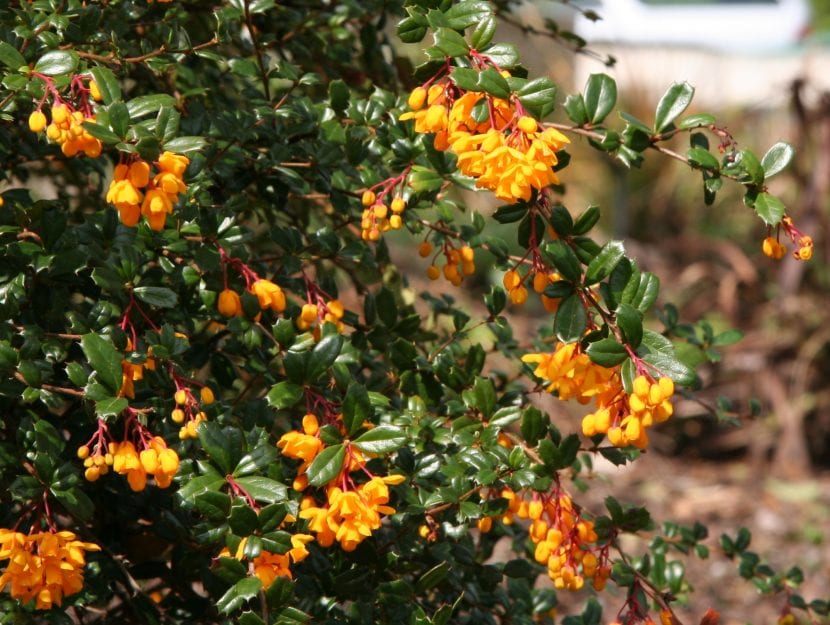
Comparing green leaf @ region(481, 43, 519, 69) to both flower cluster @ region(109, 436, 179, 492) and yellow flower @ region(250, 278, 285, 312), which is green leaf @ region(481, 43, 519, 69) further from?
flower cluster @ region(109, 436, 179, 492)

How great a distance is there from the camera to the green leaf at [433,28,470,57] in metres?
1.25

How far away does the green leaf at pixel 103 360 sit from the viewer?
124 cm

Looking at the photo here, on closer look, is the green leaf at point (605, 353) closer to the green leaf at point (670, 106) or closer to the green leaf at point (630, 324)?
the green leaf at point (630, 324)

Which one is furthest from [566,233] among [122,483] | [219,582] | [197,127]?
[122,483]

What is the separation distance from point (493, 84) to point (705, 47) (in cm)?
713

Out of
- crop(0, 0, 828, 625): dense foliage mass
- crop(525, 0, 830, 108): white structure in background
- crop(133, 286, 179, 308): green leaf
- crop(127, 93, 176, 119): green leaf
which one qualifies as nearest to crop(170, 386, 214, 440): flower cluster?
crop(0, 0, 828, 625): dense foliage mass

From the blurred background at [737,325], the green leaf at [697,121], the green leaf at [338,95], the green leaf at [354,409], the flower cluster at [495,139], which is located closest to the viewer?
the flower cluster at [495,139]

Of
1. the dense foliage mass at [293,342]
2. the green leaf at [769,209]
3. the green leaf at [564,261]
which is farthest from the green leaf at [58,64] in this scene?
the green leaf at [769,209]

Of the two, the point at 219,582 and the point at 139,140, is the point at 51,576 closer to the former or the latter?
the point at 219,582

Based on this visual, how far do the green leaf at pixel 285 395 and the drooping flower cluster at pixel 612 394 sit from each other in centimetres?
30

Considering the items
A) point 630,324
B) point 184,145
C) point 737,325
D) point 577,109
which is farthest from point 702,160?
point 737,325

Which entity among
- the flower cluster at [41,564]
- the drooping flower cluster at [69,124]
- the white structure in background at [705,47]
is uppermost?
the drooping flower cluster at [69,124]

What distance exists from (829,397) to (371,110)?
3.84 meters

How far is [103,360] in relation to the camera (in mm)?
1240
